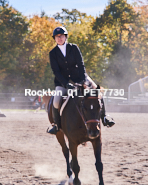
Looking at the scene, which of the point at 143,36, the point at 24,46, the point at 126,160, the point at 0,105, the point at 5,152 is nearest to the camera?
the point at 126,160

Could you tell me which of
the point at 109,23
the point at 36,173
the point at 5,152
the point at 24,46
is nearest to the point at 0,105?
the point at 24,46

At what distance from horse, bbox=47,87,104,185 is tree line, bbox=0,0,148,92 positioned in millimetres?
39897

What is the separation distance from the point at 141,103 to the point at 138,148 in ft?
73.6

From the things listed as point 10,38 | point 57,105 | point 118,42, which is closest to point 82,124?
point 57,105

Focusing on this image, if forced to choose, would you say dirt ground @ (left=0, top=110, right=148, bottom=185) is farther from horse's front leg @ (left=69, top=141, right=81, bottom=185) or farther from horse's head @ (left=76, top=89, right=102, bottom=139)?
horse's head @ (left=76, top=89, right=102, bottom=139)

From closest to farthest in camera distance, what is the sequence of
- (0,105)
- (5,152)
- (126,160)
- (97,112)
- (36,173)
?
(97,112)
(36,173)
(126,160)
(5,152)
(0,105)

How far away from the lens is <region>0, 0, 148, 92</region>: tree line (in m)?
47.3

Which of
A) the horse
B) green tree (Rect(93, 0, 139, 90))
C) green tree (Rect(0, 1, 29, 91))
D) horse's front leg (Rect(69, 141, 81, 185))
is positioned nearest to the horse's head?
the horse

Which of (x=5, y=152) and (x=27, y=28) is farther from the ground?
(x=27, y=28)

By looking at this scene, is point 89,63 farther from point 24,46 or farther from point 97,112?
point 97,112

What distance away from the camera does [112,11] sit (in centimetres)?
5266

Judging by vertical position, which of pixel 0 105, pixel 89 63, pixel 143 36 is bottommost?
pixel 0 105

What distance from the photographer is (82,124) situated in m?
6.50

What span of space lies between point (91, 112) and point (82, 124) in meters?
0.57
